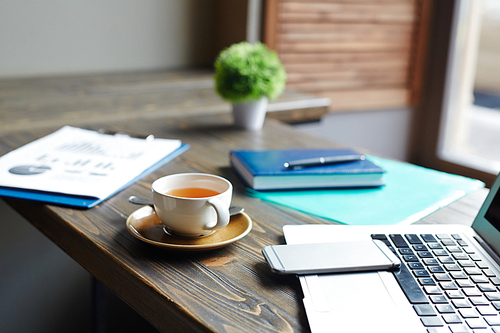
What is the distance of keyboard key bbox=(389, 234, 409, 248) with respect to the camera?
0.58 metres

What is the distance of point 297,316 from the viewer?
17.8 inches

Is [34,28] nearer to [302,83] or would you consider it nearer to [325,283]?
[302,83]

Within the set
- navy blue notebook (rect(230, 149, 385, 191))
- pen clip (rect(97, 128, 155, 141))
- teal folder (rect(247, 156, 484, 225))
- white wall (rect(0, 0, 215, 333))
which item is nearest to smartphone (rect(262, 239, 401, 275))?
teal folder (rect(247, 156, 484, 225))

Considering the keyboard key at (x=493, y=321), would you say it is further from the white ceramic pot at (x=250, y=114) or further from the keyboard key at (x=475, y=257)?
the white ceramic pot at (x=250, y=114)

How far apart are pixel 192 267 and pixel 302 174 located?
314 mm

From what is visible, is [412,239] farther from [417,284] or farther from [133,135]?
[133,135]

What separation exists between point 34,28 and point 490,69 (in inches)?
88.8

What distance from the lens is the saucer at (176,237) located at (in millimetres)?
559

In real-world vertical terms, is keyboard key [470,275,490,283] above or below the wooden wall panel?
below

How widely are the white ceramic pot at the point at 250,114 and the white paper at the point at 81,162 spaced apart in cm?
22

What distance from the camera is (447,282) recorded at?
19.6 inches

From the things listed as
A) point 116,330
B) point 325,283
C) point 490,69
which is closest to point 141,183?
point 325,283

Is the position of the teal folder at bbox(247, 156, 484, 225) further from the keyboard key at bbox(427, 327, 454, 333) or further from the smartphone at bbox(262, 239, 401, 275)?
the keyboard key at bbox(427, 327, 454, 333)

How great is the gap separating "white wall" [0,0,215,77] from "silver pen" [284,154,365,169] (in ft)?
4.70
